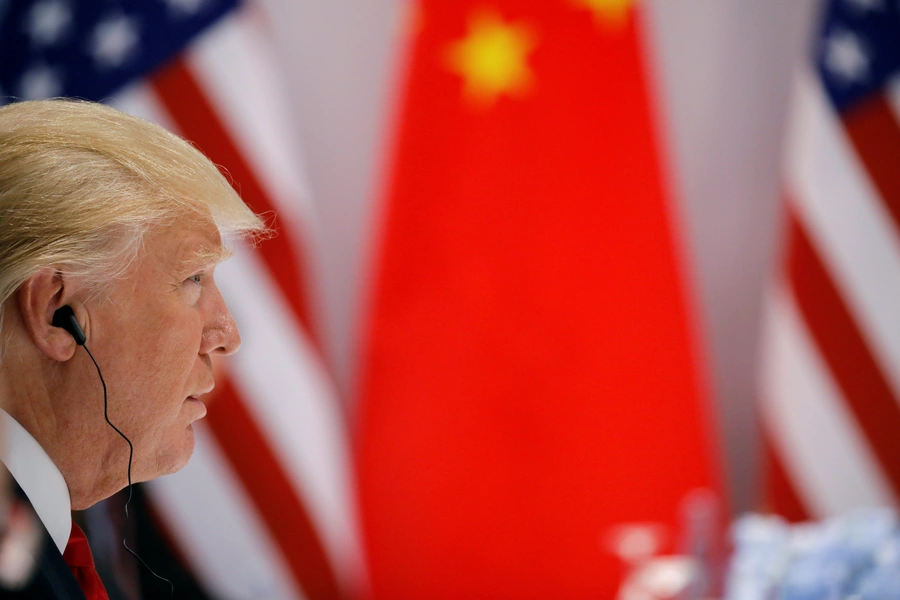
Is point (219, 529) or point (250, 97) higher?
point (250, 97)

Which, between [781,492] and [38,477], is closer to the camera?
[38,477]

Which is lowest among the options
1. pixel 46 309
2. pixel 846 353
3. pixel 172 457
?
pixel 846 353

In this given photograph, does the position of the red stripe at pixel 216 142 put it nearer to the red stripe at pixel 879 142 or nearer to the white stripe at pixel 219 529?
the white stripe at pixel 219 529

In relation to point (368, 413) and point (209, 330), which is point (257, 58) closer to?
point (368, 413)

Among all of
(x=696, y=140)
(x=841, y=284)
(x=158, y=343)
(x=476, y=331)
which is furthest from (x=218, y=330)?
(x=696, y=140)

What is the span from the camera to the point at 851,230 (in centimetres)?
166

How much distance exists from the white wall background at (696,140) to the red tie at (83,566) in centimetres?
136

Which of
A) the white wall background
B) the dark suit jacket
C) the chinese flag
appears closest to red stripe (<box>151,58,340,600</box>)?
the chinese flag

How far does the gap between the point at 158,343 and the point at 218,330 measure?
0.05 metres

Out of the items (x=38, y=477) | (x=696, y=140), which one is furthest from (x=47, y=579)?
(x=696, y=140)

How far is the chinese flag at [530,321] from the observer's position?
1640mm

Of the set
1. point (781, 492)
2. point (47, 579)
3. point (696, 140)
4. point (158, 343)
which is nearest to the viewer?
point (47, 579)

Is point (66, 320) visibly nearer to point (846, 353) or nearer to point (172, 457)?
point (172, 457)

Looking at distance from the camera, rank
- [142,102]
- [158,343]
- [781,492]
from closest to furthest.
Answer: [158,343] < [142,102] < [781,492]
